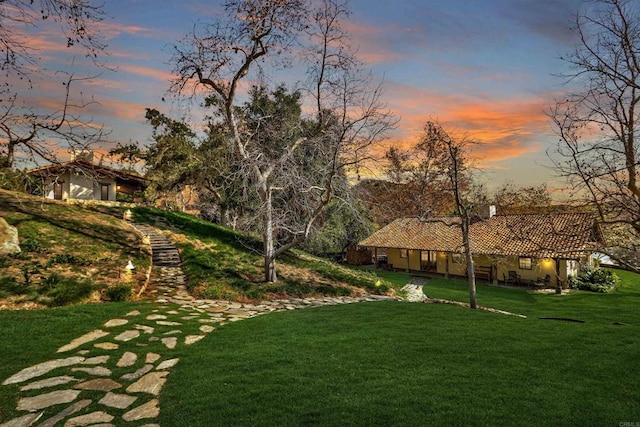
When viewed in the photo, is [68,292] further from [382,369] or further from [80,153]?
[382,369]

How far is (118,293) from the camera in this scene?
1041 cm

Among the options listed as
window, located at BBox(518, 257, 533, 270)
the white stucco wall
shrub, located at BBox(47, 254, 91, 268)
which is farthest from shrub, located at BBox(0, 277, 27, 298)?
window, located at BBox(518, 257, 533, 270)

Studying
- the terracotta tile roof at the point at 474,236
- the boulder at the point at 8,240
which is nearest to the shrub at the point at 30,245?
the boulder at the point at 8,240

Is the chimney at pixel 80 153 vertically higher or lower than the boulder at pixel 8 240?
higher

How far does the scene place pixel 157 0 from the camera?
8602 mm

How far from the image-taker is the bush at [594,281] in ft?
76.3

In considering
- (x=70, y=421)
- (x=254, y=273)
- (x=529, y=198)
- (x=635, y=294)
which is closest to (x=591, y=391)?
(x=70, y=421)

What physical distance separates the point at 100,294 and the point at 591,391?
11963 mm

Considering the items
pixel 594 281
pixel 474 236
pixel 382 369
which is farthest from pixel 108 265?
pixel 594 281

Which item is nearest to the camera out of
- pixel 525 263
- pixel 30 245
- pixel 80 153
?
pixel 80 153

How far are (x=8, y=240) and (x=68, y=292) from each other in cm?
474

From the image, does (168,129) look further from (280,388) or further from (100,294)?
(280,388)

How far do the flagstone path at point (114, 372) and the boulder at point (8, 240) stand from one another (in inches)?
253

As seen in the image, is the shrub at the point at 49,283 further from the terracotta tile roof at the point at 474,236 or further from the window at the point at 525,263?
the window at the point at 525,263
